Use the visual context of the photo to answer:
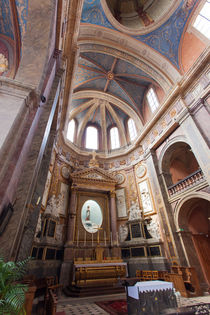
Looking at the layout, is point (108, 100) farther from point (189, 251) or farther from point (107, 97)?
point (189, 251)

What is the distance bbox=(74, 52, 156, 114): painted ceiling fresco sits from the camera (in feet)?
44.9

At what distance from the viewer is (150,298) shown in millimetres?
3168

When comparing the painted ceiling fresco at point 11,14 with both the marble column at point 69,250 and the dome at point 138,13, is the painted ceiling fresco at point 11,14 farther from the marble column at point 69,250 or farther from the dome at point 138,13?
the marble column at point 69,250

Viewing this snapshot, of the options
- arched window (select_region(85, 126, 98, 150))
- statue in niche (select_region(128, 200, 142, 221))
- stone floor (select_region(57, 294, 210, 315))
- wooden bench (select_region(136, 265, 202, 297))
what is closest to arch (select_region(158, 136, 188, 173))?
statue in niche (select_region(128, 200, 142, 221))

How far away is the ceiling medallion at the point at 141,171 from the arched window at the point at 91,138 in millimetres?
5446

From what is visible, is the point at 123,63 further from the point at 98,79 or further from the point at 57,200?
the point at 57,200

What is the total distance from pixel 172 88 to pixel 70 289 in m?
12.9

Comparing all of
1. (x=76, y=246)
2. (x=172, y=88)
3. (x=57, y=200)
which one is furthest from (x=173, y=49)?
(x=76, y=246)

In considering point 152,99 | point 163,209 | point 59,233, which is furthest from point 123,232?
point 152,99

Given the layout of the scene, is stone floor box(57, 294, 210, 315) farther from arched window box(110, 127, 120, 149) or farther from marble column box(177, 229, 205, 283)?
arched window box(110, 127, 120, 149)

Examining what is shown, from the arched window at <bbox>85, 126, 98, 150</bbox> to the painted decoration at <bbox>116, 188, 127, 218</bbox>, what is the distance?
5555 millimetres

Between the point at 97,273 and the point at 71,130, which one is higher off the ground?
the point at 71,130

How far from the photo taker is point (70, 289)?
7836 millimetres

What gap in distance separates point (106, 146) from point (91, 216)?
7238mm
